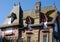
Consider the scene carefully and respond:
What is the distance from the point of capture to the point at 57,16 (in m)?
45.8

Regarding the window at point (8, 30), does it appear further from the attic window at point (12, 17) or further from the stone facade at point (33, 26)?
the attic window at point (12, 17)

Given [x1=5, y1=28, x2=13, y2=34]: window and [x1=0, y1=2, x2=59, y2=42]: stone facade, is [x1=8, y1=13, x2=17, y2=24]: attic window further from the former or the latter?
[x1=5, y1=28, x2=13, y2=34]: window

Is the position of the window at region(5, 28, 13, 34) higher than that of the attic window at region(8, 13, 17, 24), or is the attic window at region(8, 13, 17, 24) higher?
the attic window at region(8, 13, 17, 24)

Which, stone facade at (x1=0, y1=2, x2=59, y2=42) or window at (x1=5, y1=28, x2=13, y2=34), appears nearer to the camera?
stone facade at (x1=0, y1=2, x2=59, y2=42)

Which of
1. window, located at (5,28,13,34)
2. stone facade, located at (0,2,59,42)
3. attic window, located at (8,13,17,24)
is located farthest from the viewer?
attic window, located at (8,13,17,24)

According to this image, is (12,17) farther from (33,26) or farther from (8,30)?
(33,26)

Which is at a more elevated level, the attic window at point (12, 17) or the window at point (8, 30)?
the attic window at point (12, 17)

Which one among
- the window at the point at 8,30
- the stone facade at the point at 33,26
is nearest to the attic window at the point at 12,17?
the stone facade at the point at 33,26

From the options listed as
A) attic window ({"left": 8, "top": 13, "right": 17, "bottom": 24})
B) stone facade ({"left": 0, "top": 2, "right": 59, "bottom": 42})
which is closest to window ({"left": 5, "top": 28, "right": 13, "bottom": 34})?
stone facade ({"left": 0, "top": 2, "right": 59, "bottom": 42})

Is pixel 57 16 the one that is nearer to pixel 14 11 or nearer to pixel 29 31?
pixel 29 31

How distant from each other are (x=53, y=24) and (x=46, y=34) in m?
2.17

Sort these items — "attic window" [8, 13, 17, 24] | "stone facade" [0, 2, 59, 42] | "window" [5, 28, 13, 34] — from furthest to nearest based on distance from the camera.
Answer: "attic window" [8, 13, 17, 24], "window" [5, 28, 13, 34], "stone facade" [0, 2, 59, 42]

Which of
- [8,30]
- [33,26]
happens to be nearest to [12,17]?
[8,30]

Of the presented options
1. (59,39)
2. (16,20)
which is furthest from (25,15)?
(59,39)
